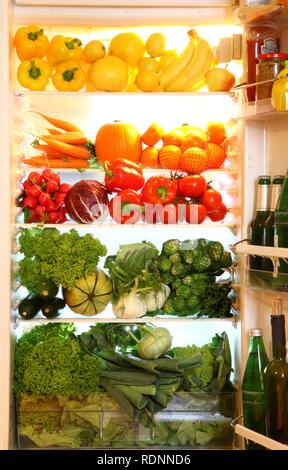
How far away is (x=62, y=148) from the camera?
3.23 m

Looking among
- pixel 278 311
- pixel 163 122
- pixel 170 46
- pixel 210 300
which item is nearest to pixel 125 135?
pixel 163 122

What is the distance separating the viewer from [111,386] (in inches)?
121

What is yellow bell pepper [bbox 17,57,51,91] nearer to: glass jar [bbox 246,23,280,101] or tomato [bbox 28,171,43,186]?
tomato [bbox 28,171,43,186]

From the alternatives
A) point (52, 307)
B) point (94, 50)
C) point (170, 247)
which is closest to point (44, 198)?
point (52, 307)

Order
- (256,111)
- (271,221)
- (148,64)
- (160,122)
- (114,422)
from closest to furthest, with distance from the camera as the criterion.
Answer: (256,111)
(271,221)
(114,422)
(148,64)
(160,122)

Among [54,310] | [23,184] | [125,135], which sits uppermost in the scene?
[125,135]

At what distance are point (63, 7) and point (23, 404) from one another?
1596 millimetres

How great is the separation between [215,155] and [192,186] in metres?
0.17

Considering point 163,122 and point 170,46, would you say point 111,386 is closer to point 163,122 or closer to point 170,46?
point 163,122

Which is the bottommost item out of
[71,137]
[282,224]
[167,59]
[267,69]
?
[282,224]

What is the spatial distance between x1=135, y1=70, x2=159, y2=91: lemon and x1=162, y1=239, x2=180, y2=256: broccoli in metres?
0.63

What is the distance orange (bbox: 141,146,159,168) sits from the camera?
3.24 metres

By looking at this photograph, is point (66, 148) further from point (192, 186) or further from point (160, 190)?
point (192, 186)

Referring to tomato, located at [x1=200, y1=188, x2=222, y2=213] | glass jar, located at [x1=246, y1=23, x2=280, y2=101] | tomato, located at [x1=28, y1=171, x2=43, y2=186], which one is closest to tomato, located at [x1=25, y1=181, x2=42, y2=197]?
tomato, located at [x1=28, y1=171, x2=43, y2=186]
